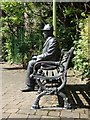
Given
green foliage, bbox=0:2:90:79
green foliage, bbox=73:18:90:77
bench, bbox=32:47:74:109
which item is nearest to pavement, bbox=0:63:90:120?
bench, bbox=32:47:74:109

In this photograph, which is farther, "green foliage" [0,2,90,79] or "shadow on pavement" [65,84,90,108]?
"green foliage" [0,2,90,79]

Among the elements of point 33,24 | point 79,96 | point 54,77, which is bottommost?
point 79,96

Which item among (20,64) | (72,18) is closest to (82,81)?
(72,18)

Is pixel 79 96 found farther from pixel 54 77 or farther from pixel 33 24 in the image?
pixel 33 24

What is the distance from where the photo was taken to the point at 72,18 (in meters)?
13.0

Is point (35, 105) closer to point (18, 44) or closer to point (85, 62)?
point (85, 62)

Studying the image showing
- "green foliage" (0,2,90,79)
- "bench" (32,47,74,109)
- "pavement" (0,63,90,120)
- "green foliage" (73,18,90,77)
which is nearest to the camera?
"pavement" (0,63,90,120)

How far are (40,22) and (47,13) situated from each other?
1.92 ft

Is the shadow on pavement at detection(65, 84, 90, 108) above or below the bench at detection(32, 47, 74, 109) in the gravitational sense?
below

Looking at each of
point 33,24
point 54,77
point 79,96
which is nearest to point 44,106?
point 54,77

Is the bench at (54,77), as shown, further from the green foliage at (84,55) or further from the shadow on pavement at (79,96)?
the green foliage at (84,55)

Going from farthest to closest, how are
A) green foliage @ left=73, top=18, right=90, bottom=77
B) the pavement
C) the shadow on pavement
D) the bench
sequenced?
green foliage @ left=73, top=18, right=90, bottom=77
the shadow on pavement
the bench
the pavement

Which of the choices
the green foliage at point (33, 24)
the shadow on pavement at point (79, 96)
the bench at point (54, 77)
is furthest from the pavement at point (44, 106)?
the green foliage at point (33, 24)

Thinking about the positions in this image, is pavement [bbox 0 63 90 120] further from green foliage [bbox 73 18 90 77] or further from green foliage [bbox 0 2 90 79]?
green foliage [bbox 0 2 90 79]
